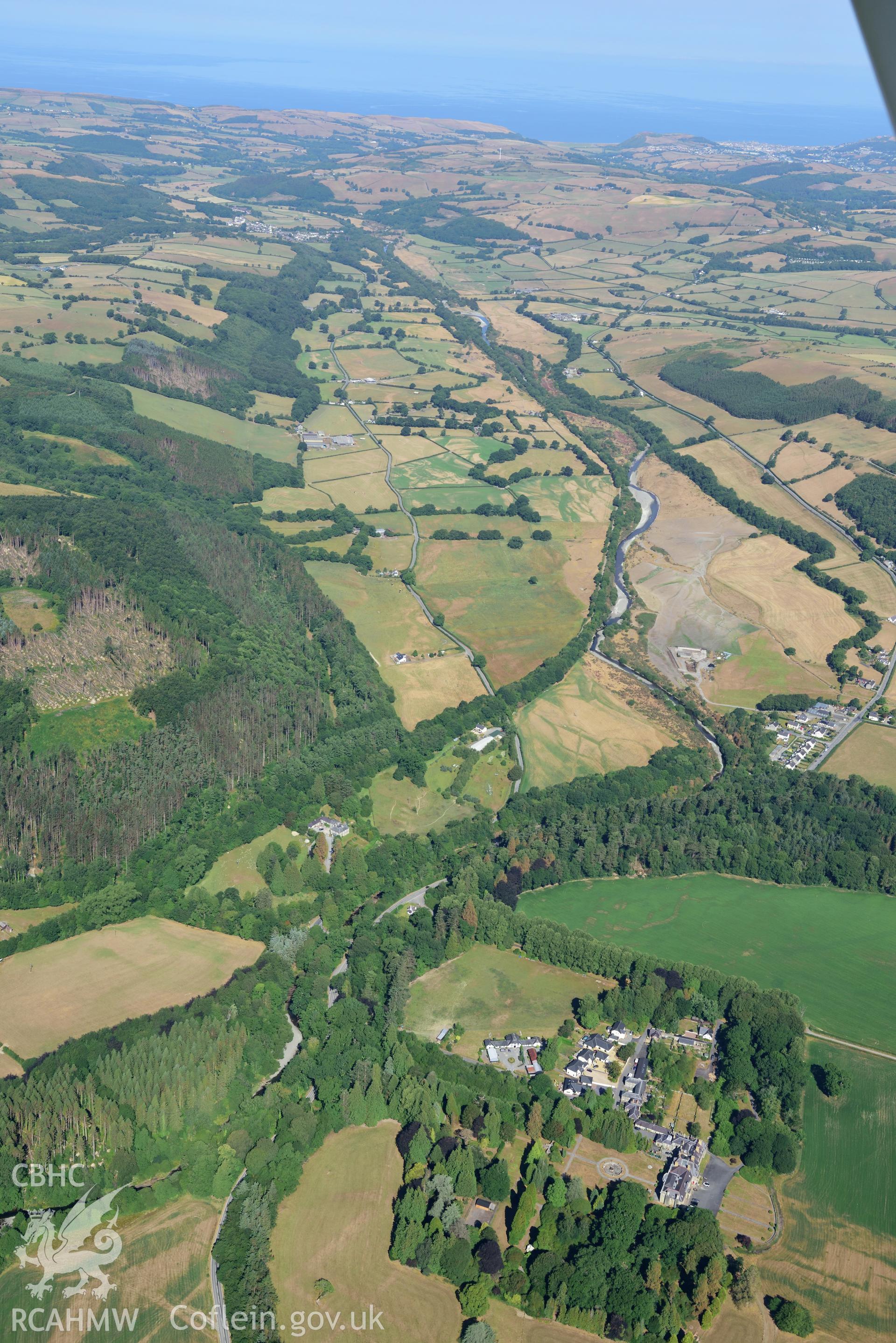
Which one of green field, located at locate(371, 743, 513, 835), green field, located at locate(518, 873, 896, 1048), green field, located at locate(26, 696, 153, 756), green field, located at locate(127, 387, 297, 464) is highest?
green field, located at locate(127, 387, 297, 464)

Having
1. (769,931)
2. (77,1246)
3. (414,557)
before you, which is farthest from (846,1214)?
(414,557)

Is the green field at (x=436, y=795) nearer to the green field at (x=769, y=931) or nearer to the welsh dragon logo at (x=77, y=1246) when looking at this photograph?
the green field at (x=769, y=931)

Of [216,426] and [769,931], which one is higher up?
[216,426]

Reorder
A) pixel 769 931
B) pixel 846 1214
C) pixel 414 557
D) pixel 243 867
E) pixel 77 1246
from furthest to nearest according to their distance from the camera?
pixel 414 557, pixel 243 867, pixel 769 931, pixel 846 1214, pixel 77 1246

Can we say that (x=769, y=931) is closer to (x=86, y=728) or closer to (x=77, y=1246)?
(x=77, y=1246)

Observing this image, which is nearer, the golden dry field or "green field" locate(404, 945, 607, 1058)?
the golden dry field

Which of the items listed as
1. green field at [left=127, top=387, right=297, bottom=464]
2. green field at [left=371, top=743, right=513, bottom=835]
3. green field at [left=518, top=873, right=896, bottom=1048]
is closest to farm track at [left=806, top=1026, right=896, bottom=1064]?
green field at [left=518, top=873, right=896, bottom=1048]

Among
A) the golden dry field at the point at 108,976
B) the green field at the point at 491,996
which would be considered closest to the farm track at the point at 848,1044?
the green field at the point at 491,996

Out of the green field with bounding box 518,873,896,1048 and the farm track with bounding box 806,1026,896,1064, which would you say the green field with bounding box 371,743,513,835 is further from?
the farm track with bounding box 806,1026,896,1064
